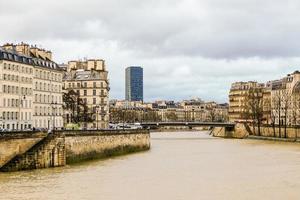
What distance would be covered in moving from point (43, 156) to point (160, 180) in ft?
34.3

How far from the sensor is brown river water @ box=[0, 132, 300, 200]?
119 feet

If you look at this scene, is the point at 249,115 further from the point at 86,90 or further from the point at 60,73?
the point at 60,73

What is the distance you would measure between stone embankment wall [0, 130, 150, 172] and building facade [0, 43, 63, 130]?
12421 mm

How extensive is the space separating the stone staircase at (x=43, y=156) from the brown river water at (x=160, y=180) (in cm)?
115

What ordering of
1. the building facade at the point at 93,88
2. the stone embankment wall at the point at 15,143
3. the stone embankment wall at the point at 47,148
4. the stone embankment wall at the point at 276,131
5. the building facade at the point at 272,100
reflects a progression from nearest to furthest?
the stone embankment wall at the point at 15,143
the stone embankment wall at the point at 47,148
the stone embankment wall at the point at 276,131
the building facade at the point at 93,88
the building facade at the point at 272,100

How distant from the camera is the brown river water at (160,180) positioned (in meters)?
36.2

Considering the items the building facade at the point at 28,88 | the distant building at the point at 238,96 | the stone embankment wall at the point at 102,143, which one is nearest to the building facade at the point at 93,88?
the building facade at the point at 28,88

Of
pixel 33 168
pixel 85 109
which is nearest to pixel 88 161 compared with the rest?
pixel 33 168

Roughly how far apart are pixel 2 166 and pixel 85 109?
54.1 meters

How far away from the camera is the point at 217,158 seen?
206 feet

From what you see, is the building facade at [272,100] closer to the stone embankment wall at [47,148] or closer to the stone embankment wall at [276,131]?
the stone embankment wall at [276,131]

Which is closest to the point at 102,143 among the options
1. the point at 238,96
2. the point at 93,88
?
the point at 93,88

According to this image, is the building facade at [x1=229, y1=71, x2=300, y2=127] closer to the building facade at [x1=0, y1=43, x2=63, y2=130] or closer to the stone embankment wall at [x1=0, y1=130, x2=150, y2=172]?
the building facade at [x1=0, y1=43, x2=63, y2=130]

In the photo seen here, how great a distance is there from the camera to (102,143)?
6350cm
